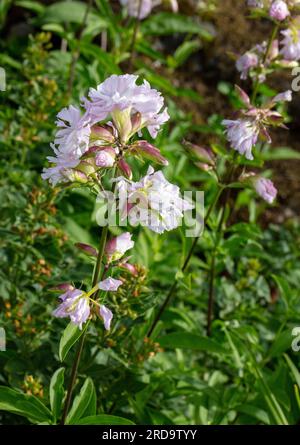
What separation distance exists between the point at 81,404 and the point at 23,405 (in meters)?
0.17

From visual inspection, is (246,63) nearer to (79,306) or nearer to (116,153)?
(116,153)

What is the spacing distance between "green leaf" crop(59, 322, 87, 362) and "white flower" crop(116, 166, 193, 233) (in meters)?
0.31

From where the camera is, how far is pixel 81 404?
1.94 m

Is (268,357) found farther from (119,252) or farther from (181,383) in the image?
(119,252)

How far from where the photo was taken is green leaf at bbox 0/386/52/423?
6.02 ft

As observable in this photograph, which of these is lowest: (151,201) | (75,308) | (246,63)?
(75,308)

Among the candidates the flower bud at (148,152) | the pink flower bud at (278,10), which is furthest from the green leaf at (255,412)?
the pink flower bud at (278,10)

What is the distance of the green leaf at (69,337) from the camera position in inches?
64.3

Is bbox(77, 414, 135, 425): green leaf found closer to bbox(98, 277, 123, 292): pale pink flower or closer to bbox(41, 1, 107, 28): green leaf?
bbox(98, 277, 123, 292): pale pink flower

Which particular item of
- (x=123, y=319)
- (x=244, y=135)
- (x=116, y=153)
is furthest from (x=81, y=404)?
(x=244, y=135)

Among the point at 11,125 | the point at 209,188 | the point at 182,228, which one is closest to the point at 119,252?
the point at 182,228

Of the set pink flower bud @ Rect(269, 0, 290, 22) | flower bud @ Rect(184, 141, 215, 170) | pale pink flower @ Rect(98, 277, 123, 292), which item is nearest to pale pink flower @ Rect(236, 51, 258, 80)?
pink flower bud @ Rect(269, 0, 290, 22)
